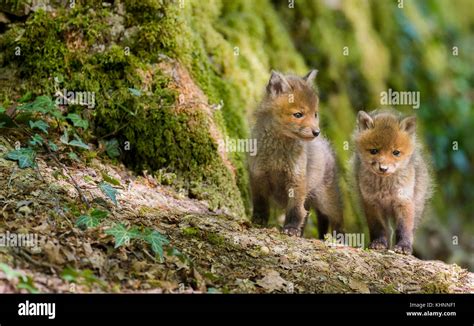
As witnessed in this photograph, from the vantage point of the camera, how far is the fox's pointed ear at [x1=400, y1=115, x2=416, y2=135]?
19.1 feet

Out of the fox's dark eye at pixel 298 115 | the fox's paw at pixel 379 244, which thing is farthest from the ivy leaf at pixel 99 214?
the fox's paw at pixel 379 244

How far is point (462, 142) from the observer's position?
11.6 meters

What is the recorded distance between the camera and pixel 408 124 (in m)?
5.86

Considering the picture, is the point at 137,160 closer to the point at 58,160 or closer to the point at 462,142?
the point at 58,160

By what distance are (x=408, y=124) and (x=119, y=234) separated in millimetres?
3116

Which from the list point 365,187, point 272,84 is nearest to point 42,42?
point 272,84

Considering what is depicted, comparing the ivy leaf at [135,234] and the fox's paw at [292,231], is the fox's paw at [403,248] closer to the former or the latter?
the fox's paw at [292,231]

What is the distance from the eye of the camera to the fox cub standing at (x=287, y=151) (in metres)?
5.55

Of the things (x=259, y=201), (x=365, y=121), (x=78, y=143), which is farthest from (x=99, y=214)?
(x=365, y=121)

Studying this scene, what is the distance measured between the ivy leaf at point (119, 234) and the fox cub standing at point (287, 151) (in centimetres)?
176

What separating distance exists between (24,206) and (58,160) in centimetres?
75

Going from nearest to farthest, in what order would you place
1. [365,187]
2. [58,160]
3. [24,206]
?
[24,206]
[58,160]
[365,187]

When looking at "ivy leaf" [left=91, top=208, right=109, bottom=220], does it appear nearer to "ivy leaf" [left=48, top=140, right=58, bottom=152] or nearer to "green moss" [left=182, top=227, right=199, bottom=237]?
"green moss" [left=182, top=227, right=199, bottom=237]

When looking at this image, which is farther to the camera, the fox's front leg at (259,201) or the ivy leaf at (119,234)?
the fox's front leg at (259,201)
